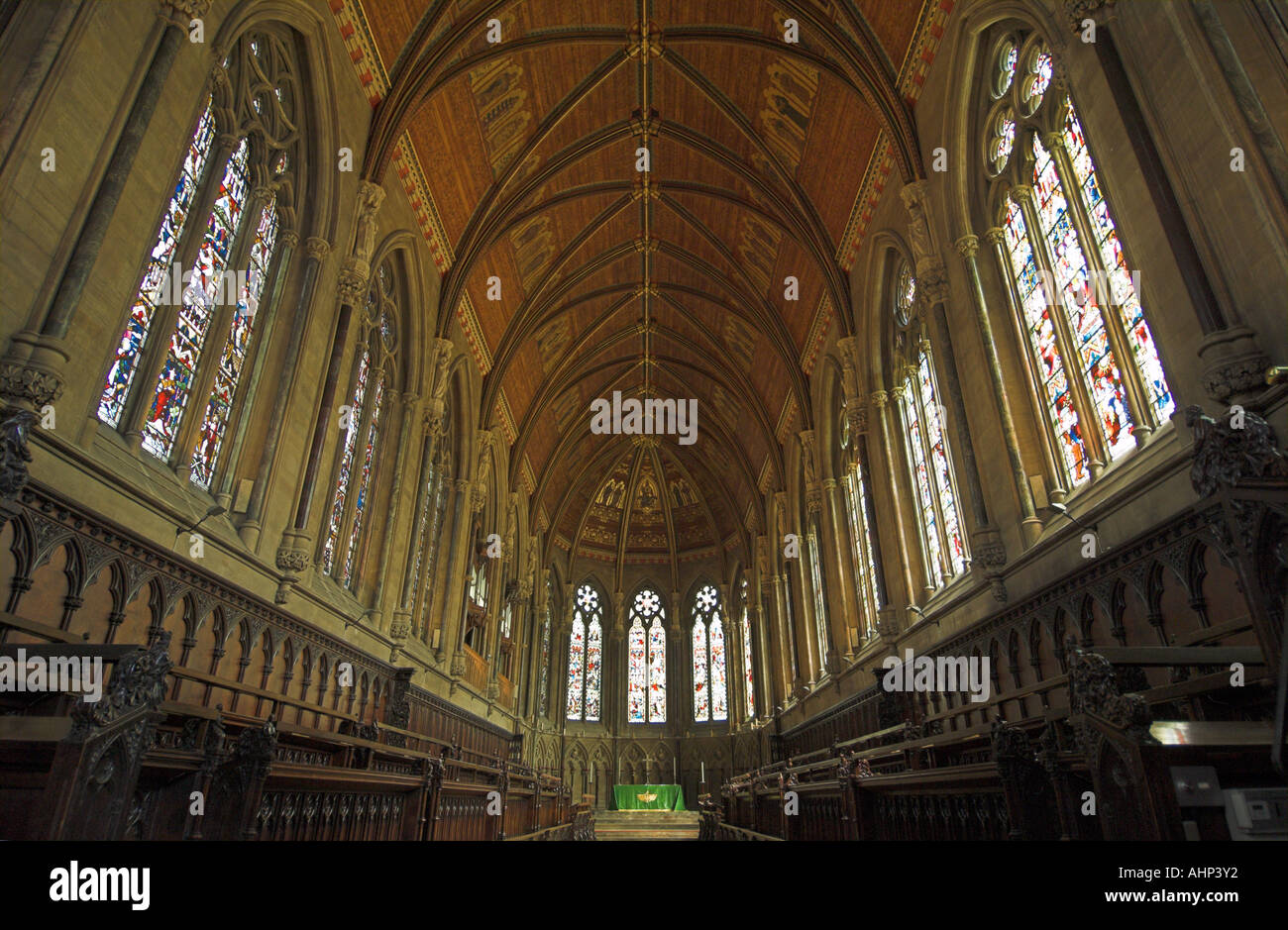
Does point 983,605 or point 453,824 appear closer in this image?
point 983,605

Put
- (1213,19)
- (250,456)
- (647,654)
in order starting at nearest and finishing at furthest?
(1213,19) < (250,456) < (647,654)

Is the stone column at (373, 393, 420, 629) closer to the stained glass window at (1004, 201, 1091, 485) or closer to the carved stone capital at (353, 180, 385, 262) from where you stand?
the carved stone capital at (353, 180, 385, 262)

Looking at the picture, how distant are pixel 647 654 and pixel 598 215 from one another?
20.7 metres

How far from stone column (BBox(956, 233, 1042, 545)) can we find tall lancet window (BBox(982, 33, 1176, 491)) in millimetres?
394

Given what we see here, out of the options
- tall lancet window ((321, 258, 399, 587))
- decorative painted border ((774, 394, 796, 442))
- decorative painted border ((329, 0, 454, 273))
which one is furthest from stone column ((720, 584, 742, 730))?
decorative painted border ((329, 0, 454, 273))

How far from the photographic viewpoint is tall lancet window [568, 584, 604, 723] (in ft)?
105

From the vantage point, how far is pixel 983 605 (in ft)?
33.4

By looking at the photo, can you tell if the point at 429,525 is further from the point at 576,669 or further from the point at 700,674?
the point at 700,674

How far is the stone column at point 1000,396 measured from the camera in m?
9.21

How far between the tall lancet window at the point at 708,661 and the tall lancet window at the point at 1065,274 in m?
25.0

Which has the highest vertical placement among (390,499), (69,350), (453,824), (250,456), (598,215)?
(598,215)

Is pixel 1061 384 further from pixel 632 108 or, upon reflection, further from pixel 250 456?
pixel 632 108

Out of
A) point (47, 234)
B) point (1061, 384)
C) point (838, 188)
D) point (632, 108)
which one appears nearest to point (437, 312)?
point (632, 108)
